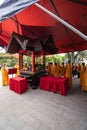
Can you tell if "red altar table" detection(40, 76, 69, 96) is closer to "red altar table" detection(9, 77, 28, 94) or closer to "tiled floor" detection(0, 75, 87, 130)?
"tiled floor" detection(0, 75, 87, 130)

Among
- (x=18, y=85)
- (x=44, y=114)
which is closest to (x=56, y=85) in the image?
(x=18, y=85)

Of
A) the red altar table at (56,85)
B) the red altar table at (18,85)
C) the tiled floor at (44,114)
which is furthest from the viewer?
the red altar table at (18,85)

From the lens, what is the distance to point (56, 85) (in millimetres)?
5664

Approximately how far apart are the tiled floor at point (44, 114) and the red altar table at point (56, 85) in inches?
22.4

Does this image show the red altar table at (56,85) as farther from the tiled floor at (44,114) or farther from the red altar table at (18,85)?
the red altar table at (18,85)

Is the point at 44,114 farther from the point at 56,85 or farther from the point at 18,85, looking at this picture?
the point at 18,85

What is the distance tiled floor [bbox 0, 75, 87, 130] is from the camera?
117 inches

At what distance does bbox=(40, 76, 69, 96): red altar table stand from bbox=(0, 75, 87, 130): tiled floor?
1.87 feet

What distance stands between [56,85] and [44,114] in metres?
2.19

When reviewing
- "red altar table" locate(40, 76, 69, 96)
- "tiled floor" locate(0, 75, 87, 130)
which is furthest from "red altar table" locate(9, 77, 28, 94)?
"red altar table" locate(40, 76, 69, 96)

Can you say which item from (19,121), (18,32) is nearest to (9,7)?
(19,121)

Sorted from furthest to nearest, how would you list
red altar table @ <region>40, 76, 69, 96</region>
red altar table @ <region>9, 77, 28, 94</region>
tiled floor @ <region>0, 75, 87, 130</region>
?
red altar table @ <region>9, 77, 28, 94</region> < red altar table @ <region>40, 76, 69, 96</region> < tiled floor @ <region>0, 75, 87, 130</region>

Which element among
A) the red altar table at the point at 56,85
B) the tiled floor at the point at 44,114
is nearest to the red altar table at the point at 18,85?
the tiled floor at the point at 44,114

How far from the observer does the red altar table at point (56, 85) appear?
17.8ft
